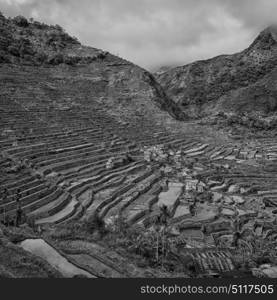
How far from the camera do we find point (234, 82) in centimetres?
6059

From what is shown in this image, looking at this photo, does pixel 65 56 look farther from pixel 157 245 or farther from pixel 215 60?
pixel 215 60

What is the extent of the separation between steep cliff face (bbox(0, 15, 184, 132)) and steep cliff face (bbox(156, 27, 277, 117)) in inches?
742

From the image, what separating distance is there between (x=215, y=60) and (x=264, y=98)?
1778cm

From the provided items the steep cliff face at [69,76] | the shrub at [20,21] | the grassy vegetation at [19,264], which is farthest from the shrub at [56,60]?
the grassy vegetation at [19,264]

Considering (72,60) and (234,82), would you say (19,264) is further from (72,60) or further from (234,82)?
(234,82)

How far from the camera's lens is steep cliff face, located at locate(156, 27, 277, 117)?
5369cm

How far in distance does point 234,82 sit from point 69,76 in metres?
36.1

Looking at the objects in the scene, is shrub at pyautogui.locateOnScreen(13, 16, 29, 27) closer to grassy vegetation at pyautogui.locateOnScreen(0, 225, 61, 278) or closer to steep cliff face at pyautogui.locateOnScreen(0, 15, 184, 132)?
steep cliff face at pyautogui.locateOnScreen(0, 15, 184, 132)

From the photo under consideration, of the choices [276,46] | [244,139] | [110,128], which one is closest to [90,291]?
[110,128]

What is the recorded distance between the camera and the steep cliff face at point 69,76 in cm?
2594

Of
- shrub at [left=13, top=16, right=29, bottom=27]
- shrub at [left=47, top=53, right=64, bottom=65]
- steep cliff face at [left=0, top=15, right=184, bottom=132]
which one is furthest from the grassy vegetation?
shrub at [left=13, top=16, right=29, bottom=27]

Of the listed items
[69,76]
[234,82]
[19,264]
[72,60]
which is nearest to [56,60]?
[72,60]

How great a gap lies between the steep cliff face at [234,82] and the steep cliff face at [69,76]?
18.8 m

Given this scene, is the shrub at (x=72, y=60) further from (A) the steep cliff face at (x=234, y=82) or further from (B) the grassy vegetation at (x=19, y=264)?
(B) the grassy vegetation at (x=19, y=264)
